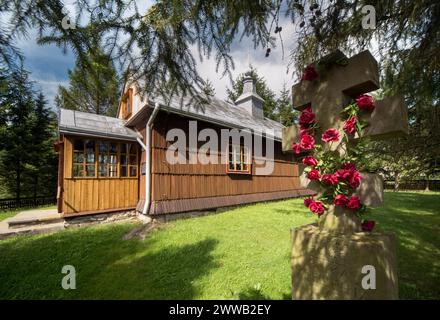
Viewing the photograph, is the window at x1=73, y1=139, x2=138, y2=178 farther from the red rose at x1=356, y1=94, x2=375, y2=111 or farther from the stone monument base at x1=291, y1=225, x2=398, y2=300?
the red rose at x1=356, y1=94, x2=375, y2=111

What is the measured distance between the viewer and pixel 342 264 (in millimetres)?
1808

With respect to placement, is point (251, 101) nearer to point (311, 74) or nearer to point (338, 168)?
point (311, 74)

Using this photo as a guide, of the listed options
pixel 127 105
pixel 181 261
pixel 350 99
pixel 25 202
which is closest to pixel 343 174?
pixel 350 99

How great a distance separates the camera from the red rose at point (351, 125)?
1.91 m

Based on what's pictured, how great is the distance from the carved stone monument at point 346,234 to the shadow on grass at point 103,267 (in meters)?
1.84

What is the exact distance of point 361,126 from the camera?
6.31ft

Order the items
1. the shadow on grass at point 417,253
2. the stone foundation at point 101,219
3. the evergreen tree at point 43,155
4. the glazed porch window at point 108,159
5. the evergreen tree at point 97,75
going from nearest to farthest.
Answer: the evergreen tree at point 97,75
the shadow on grass at point 417,253
the stone foundation at point 101,219
the glazed porch window at point 108,159
the evergreen tree at point 43,155

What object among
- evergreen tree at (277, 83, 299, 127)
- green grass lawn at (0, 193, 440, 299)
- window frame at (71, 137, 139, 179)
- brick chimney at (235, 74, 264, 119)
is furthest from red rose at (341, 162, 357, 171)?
evergreen tree at (277, 83, 299, 127)

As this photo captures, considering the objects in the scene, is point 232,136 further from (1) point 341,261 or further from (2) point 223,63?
(1) point 341,261

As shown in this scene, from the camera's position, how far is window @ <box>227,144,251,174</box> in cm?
909

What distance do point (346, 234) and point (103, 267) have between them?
4.14 m

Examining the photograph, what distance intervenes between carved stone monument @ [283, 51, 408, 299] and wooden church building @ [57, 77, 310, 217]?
15.6 ft

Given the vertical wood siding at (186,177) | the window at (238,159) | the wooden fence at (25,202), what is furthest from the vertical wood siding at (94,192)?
the wooden fence at (25,202)

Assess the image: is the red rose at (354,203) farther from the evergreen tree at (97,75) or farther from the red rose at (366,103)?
the evergreen tree at (97,75)
